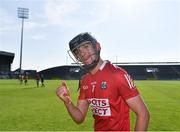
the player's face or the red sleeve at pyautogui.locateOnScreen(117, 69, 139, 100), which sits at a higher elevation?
the player's face

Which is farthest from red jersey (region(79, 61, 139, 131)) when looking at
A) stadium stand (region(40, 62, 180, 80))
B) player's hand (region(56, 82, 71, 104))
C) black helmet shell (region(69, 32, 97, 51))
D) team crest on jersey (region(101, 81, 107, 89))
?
stadium stand (region(40, 62, 180, 80))

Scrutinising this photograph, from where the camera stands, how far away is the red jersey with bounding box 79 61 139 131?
13.6ft

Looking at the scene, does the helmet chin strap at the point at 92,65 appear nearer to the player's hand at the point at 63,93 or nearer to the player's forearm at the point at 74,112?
the player's hand at the point at 63,93

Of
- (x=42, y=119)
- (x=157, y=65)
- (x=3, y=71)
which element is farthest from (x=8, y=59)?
(x=42, y=119)

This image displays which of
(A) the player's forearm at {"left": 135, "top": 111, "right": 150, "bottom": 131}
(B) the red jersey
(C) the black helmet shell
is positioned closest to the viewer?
(A) the player's forearm at {"left": 135, "top": 111, "right": 150, "bottom": 131}

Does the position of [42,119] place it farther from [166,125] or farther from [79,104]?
[79,104]

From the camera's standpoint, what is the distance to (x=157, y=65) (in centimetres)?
13100

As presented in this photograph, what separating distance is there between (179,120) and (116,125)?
11.6 metres

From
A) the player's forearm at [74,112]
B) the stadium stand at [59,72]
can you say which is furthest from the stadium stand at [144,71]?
the player's forearm at [74,112]

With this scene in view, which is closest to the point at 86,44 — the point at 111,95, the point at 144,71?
the point at 111,95

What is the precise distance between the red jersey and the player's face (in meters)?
0.17

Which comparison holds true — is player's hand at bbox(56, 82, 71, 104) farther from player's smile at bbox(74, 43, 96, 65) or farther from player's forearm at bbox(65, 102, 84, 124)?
player's smile at bbox(74, 43, 96, 65)

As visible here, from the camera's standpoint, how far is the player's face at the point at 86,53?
4.39 metres

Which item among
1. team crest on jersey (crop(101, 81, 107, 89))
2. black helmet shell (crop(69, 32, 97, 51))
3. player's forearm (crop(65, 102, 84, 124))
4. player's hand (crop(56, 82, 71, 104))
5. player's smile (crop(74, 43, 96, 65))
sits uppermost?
black helmet shell (crop(69, 32, 97, 51))
